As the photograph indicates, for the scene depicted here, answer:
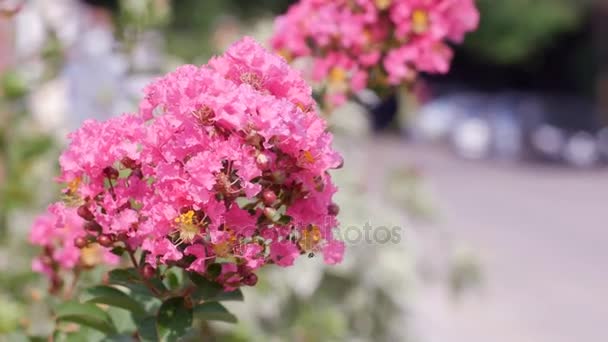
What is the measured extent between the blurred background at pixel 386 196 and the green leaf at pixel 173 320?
0.42m

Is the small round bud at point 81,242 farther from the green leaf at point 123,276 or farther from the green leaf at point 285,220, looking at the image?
the green leaf at point 285,220

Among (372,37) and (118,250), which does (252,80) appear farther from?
(372,37)

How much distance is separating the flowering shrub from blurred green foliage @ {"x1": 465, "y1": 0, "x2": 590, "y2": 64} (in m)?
10.2

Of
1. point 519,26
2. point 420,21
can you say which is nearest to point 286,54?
point 420,21

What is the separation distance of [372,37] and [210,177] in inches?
23.7

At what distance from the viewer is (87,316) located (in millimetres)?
959

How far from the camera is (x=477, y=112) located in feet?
36.4

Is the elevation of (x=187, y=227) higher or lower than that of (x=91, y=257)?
lower

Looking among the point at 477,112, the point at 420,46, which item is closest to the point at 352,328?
the point at 420,46

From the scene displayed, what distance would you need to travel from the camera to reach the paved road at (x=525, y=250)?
3592mm

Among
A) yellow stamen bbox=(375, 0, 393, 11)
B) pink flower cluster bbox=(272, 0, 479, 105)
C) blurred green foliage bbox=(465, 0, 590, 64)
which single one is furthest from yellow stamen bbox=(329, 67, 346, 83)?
blurred green foliage bbox=(465, 0, 590, 64)

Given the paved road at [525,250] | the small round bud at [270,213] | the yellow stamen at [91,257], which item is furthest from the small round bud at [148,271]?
the paved road at [525,250]

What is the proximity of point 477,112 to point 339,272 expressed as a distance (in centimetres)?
911

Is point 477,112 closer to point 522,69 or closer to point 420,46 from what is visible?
point 522,69
